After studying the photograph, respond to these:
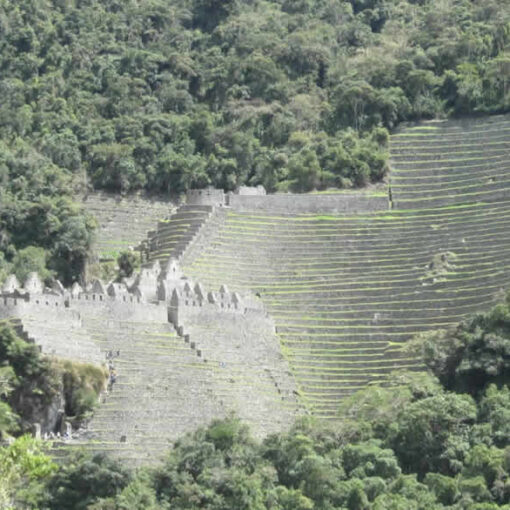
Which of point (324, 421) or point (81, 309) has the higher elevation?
point (81, 309)

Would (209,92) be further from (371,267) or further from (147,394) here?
(147,394)

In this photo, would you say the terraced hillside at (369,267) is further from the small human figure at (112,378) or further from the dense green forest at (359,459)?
the small human figure at (112,378)

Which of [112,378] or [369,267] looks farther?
[369,267]

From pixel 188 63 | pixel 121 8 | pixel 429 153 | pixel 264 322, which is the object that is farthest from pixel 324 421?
pixel 121 8

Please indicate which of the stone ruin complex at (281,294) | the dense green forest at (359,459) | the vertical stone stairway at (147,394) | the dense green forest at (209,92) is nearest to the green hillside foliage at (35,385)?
the dense green forest at (359,459)

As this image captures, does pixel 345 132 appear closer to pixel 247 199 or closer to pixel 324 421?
pixel 247 199

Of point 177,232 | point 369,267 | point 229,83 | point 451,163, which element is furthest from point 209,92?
point 369,267
